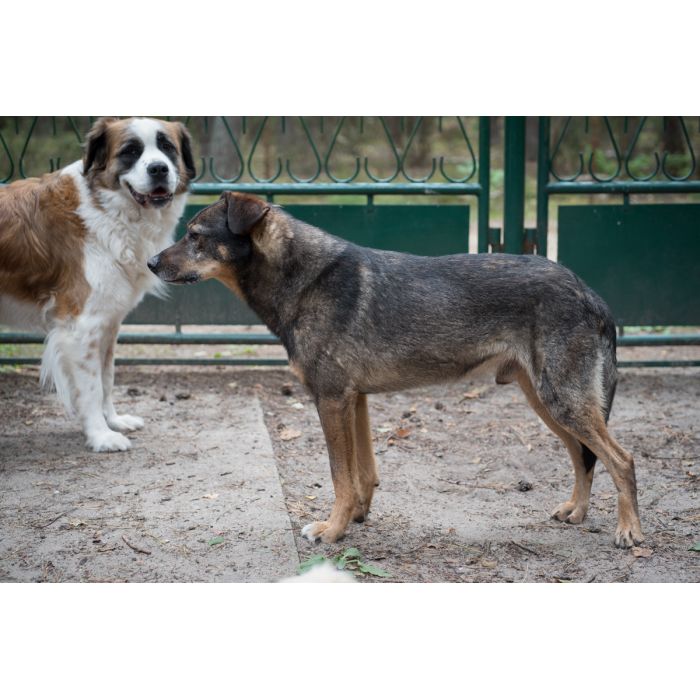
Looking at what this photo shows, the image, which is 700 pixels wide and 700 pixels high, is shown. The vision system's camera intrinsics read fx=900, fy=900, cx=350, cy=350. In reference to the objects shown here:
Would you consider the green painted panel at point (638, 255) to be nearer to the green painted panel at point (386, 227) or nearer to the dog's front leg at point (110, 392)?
the green painted panel at point (386, 227)

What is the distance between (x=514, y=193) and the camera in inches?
317

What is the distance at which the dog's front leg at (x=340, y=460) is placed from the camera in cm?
480

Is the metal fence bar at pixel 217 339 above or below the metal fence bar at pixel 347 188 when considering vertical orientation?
below

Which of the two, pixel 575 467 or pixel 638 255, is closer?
pixel 575 467

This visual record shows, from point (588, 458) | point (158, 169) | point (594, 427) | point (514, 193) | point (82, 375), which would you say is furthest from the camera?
point (514, 193)

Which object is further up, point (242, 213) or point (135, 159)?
point (135, 159)

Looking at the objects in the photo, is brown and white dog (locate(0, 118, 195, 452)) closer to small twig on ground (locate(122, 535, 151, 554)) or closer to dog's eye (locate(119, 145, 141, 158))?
dog's eye (locate(119, 145, 141, 158))

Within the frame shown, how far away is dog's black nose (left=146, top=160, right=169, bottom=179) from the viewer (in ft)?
19.3

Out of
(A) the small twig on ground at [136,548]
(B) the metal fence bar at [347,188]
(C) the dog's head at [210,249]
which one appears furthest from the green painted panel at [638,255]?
(A) the small twig on ground at [136,548]

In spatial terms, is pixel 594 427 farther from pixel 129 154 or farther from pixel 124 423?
pixel 124 423

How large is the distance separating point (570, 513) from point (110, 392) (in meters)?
3.55

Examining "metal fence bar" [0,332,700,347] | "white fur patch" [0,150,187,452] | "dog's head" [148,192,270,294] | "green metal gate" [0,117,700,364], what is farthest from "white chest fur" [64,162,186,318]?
"metal fence bar" [0,332,700,347]

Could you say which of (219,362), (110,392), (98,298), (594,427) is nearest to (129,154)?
(98,298)

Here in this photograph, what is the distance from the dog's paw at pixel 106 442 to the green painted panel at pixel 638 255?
164 inches
